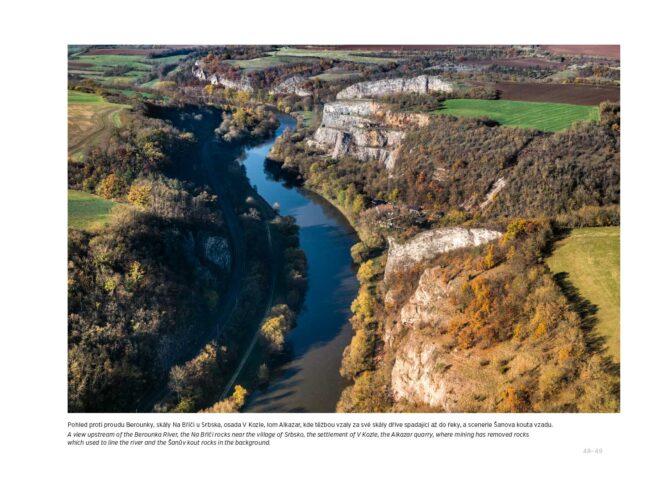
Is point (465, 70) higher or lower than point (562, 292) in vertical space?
higher

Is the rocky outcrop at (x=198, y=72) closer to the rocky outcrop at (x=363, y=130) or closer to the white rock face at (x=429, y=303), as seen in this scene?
the rocky outcrop at (x=363, y=130)

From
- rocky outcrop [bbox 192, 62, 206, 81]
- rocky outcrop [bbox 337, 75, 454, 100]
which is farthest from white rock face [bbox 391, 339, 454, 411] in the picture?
rocky outcrop [bbox 192, 62, 206, 81]

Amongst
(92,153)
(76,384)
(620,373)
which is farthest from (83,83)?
(620,373)

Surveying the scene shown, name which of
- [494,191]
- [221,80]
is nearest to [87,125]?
[221,80]

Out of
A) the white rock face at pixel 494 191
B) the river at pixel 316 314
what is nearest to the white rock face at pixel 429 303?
the river at pixel 316 314

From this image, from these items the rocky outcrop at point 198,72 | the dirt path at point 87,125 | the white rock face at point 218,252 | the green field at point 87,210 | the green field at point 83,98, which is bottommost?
the white rock face at point 218,252

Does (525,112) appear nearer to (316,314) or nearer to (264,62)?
(316,314)
